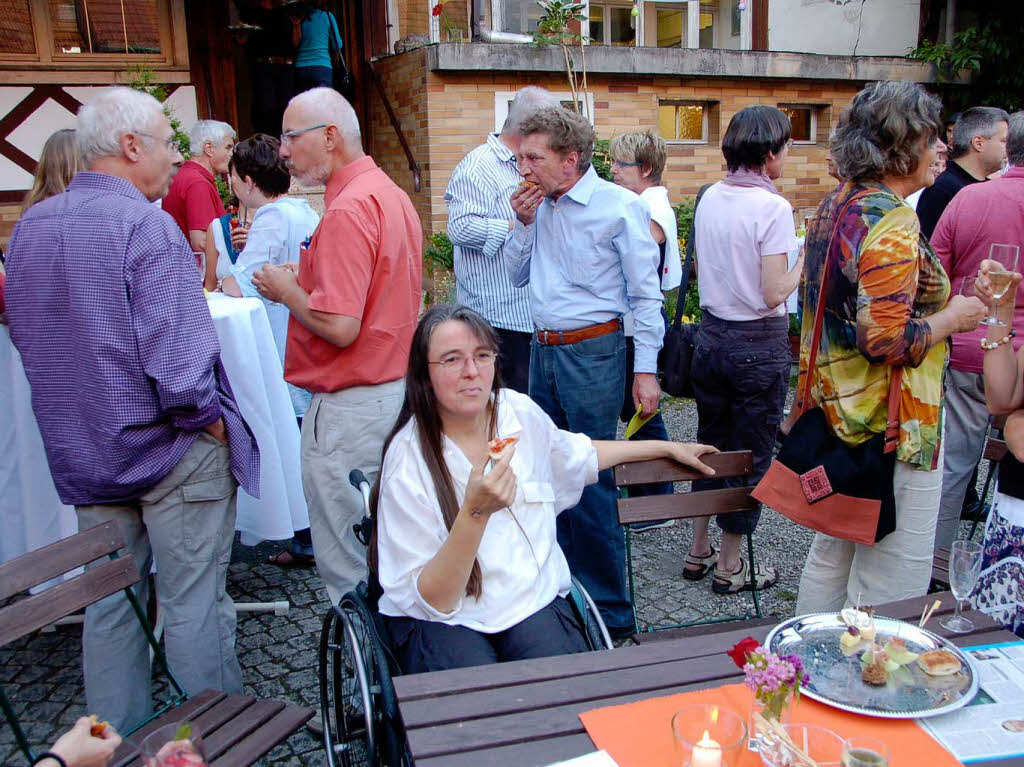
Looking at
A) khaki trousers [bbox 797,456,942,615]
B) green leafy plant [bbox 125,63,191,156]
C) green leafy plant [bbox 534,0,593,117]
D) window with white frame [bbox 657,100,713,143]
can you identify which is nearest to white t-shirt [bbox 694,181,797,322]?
khaki trousers [bbox 797,456,942,615]

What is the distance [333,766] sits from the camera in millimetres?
2303

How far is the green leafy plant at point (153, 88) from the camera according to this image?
727 centimetres

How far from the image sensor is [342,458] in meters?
2.95

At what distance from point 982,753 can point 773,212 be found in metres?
2.33

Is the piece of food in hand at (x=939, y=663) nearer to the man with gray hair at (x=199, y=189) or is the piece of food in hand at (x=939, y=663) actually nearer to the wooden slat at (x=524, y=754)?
the wooden slat at (x=524, y=754)

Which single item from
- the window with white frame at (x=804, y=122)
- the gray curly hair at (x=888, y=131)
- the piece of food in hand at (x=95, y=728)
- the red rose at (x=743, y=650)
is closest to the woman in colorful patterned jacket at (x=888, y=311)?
the gray curly hair at (x=888, y=131)

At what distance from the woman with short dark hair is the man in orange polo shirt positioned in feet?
4.27

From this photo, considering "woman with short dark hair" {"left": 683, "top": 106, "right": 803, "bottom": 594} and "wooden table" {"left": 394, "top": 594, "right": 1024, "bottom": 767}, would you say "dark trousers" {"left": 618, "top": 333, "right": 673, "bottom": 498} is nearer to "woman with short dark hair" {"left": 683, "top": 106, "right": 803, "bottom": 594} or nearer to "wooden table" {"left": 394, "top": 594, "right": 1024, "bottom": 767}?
"woman with short dark hair" {"left": 683, "top": 106, "right": 803, "bottom": 594}

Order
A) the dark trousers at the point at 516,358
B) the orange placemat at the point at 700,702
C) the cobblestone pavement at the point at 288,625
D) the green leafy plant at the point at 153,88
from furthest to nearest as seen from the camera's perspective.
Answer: the green leafy plant at the point at 153,88 < the dark trousers at the point at 516,358 < the cobblestone pavement at the point at 288,625 < the orange placemat at the point at 700,702

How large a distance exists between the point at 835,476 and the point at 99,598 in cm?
205

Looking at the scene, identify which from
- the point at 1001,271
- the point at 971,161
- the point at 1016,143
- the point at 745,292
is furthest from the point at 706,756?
the point at 971,161

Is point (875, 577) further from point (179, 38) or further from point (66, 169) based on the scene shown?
point (179, 38)

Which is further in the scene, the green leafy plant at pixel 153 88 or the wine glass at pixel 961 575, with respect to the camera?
the green leafy plant at pixel 153 88

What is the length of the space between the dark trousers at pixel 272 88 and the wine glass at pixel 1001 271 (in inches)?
257
